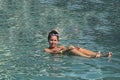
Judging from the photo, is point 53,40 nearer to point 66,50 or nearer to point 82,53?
point 66,50

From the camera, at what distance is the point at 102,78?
46.2 feet

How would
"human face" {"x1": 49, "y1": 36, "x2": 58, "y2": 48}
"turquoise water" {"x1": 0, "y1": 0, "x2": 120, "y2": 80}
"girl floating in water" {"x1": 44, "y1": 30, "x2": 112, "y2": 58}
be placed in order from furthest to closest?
1. "human face" {"x1": 49, "y1": 36, "x2": 58, "y2": 48}
2. "girl floating in water" {"x1": 44, "y1": 30, "x2": 112, "y2": 58}
3. "turquoise water" {"x1": 0, "y1": 0, "x2": 120, "y2": 80}

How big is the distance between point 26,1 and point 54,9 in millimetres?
9480

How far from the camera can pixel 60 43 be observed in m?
20.3

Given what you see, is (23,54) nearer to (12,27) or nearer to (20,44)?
(20,44)

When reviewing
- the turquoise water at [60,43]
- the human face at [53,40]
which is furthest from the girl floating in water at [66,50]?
the turquoise water at [60,43]

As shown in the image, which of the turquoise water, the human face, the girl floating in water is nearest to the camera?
the turquoise water

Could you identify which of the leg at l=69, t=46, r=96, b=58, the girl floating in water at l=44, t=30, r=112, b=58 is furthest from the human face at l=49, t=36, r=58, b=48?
the leg at l=69, t=46, r=96, b=58

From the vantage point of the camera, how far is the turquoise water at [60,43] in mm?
14722

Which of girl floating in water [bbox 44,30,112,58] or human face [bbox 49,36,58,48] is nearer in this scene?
girl floating in water [bbox 44,30,112,58]

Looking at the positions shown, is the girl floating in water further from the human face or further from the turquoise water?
the turquoise water

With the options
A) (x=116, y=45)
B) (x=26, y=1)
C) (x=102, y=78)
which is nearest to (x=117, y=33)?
(x=116, y=45)

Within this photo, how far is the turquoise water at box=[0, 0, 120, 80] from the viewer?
14.7 metres

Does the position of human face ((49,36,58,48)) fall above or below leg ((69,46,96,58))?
above
